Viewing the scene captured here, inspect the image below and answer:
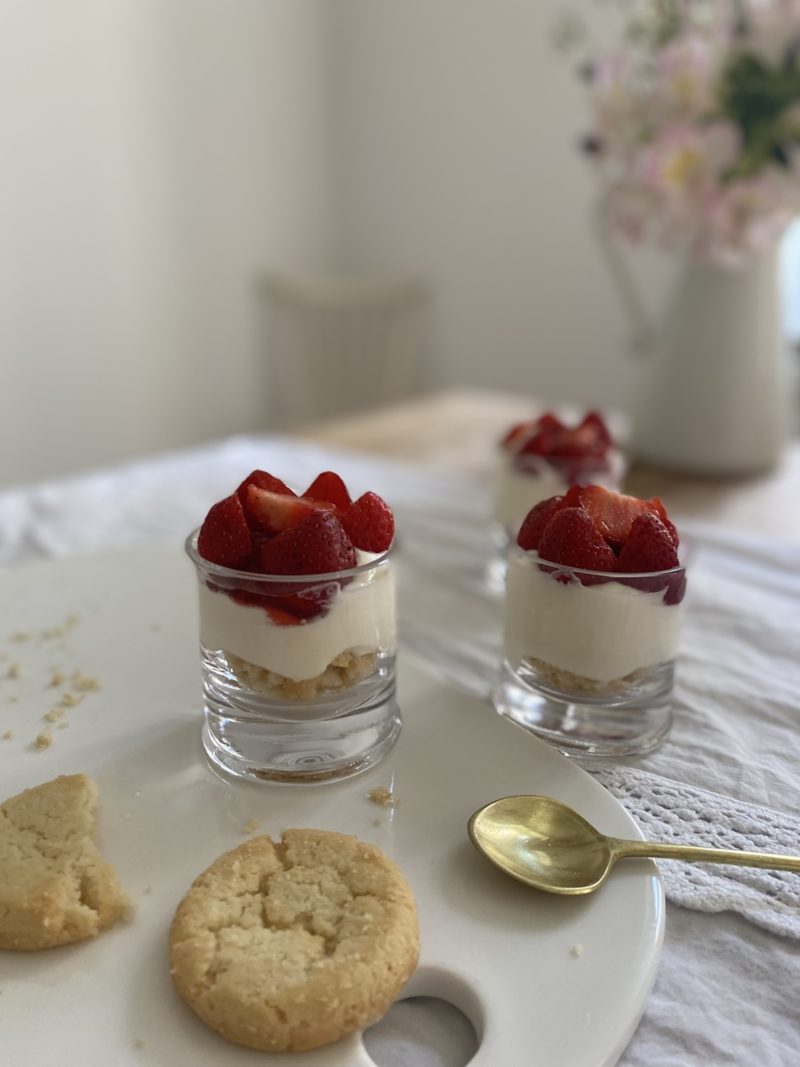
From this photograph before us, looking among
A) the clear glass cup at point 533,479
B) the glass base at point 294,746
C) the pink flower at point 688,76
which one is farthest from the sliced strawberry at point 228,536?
the pink flower at point 688,76

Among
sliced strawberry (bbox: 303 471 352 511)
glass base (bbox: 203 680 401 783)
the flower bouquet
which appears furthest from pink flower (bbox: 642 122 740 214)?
glass base (bbox: 203 680 401 783)

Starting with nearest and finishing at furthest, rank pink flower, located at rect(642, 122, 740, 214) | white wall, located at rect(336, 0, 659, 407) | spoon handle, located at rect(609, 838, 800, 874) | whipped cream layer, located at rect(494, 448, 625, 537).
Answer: spoon handle, located at rect(609, 838, 800, 874) < whipped cream layer, located at rect(494, 448, 625, 537) < pink flower, located at rect(642, 122, 740, 214) < white wall, located at rect(336, 0, 659, 407)

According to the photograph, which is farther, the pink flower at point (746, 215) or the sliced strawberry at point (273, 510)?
the pink flower at point (746, 215)

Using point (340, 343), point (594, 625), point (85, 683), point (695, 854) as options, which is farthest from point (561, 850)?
point (340, 343)

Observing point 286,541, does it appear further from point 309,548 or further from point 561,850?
point 561,850

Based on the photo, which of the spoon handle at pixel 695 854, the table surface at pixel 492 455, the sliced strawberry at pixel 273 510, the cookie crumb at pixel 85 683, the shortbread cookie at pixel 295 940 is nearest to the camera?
the shortbread cookie at pixel 295 940

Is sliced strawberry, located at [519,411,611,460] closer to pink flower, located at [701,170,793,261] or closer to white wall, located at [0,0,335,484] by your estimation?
pink flower, located at [701,170,793,261]

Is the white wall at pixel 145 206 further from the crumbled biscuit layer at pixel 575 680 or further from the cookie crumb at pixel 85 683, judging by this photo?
the crumbled biscuit layer at pixel 575 680

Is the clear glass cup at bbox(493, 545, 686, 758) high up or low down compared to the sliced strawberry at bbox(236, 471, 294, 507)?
down
